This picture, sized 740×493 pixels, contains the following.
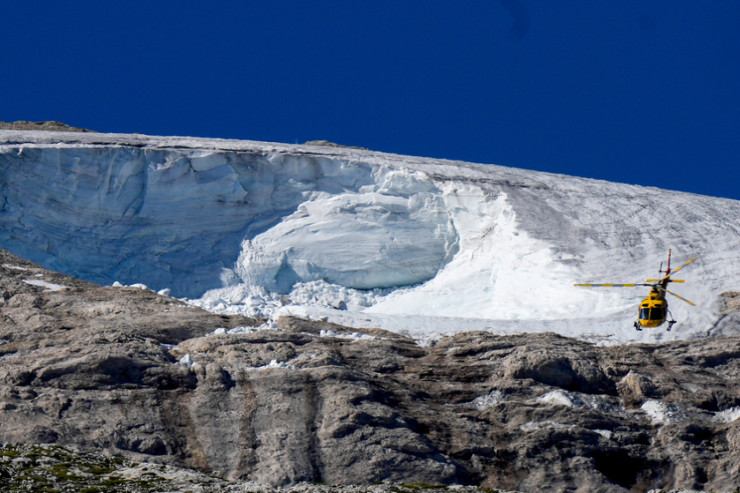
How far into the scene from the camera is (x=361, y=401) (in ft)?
56.6

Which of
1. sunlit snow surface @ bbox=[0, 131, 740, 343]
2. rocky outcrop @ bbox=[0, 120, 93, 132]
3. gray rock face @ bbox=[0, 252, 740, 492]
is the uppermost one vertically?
rocky outcrop @ bbox=[0, 120, 93, 132]

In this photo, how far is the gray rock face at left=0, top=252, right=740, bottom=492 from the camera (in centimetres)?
1617

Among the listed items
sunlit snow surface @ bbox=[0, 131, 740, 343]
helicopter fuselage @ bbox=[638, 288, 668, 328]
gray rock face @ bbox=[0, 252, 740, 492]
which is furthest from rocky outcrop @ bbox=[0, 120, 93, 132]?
helicopter fuselage @ bbox=[638, 288, 668, 328]

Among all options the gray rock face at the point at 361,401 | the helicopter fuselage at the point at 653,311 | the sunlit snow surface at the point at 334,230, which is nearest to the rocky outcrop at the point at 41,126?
the sunlit snow surface at the point at 334,230

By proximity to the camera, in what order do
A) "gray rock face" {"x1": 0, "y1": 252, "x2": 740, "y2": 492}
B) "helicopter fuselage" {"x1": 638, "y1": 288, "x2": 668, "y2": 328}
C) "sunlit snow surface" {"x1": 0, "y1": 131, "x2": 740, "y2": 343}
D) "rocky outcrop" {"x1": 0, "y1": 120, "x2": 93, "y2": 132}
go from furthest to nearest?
1. "rocky outcrop" {"x1": 0, "y1": 120, "x2": 93, "y2": 132}
2. "sunlit snow surface" {"x1": 0, "y1": 131, "x2": 740, "y2": 343}
3. "helicopter fuselage" {"x1": 638, "y1": 288, "x2": 668, "y2": 328}
4. "gray rock face" {"x1": 0, "y1": 252, "x2": 740, "y2": 492}

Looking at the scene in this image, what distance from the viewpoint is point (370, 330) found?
68.8 feet

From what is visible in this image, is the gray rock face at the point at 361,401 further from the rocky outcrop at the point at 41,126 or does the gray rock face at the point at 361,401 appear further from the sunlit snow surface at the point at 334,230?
the rocky outcrop at the point at 41,126

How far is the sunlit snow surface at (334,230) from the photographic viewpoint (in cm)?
2584

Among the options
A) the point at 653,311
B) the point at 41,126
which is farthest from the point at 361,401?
the point at 41,126

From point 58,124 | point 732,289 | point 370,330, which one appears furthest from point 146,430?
point 58,124

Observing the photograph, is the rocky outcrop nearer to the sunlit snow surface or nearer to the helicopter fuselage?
the sunlit snow surface

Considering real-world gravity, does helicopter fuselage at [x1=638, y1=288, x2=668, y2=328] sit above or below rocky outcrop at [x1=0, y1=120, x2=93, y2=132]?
below

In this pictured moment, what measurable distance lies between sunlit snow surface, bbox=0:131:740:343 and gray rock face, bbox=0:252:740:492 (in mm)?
4576

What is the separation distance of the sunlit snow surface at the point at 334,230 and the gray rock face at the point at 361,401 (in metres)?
4.58
